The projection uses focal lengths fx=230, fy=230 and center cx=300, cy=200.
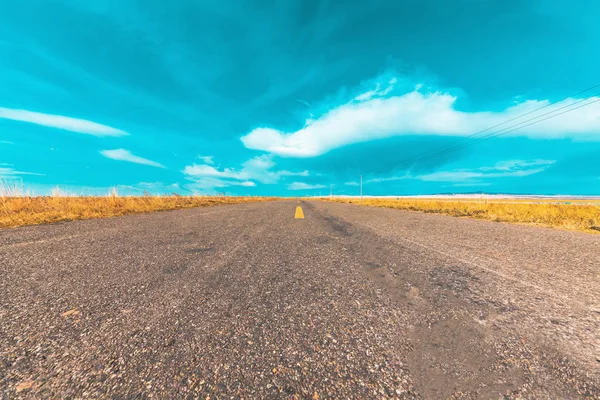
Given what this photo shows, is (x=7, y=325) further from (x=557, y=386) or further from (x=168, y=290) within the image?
(x=557, y=386)

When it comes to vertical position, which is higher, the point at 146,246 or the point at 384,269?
the point at 146,246

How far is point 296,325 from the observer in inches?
56.3

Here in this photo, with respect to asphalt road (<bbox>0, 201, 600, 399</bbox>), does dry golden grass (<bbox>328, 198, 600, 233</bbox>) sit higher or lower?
lower

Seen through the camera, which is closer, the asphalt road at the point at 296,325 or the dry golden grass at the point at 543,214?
the asphalt road at the point at 296,325

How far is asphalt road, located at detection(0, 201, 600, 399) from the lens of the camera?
0.99 metres

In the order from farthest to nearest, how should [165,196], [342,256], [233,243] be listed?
1. [165,196]
2. [233,243]
3. [342,256]

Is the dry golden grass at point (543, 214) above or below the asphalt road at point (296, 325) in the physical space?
below

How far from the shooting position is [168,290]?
1.90 meters

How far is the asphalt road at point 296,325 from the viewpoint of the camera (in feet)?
3.25

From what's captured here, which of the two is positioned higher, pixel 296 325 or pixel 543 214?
pixel 296 325

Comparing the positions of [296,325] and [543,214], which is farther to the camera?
[543,214]

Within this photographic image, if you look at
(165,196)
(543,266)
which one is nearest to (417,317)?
(543,266)

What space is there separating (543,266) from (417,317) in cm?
224

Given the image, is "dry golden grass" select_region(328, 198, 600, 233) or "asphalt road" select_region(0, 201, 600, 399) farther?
"dry golden grass" select_region(328, 198, 600, 233)
